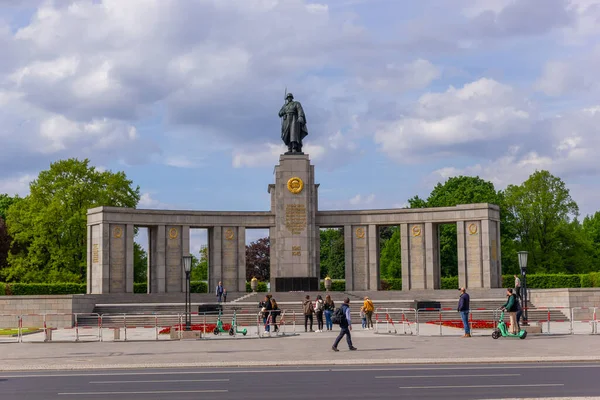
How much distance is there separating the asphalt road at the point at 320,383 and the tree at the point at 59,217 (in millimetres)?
47210

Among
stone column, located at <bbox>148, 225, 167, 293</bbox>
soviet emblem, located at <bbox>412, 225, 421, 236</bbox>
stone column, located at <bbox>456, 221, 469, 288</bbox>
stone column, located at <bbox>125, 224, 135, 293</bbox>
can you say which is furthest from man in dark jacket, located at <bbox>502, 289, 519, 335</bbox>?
stone column, located at <bbox>125, 224, 135, 293</bbox>

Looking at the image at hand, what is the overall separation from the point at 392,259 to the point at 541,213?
2373cm

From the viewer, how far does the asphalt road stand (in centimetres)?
1495

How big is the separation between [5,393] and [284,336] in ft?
59.2

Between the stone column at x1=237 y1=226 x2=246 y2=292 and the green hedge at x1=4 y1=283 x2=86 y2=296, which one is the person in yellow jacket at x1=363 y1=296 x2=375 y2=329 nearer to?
the stone column at x1=237 y1=226 x2=246 y2=292

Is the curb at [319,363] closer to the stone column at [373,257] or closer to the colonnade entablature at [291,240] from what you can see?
the colonnade entablature at [291,240]

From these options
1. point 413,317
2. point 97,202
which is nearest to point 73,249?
point 97,202

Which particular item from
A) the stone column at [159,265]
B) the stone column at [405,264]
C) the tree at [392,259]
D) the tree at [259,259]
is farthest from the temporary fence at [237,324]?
the tree at [259,259]

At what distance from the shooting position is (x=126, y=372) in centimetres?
1998

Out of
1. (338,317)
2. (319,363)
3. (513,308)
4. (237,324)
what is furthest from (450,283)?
(319,363)

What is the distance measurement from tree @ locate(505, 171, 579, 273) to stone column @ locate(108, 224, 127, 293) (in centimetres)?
3615

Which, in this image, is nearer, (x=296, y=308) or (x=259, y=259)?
(x=296, y=308)

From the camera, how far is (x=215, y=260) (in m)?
59.9

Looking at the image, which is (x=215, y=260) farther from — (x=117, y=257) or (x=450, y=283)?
(x=450, y=283)
